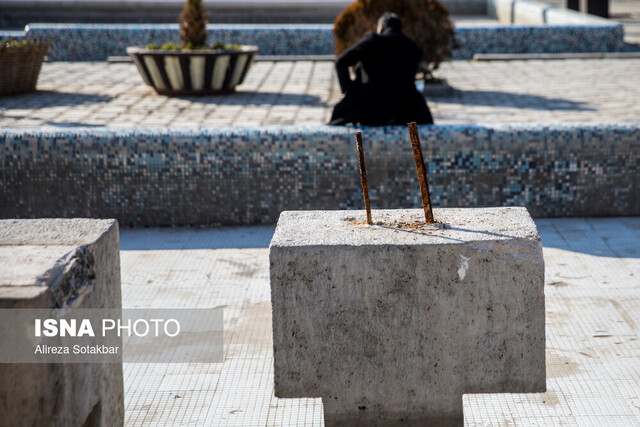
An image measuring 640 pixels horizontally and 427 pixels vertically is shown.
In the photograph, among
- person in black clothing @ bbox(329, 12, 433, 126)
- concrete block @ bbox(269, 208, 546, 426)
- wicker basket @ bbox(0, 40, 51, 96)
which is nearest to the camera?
concrete block @ bbox(269, 208, 546, 426)

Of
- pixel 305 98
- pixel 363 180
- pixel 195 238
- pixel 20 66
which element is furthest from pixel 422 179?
pixel 20 66

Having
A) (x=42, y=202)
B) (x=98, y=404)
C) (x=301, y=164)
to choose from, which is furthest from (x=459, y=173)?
(x=98, y=404)

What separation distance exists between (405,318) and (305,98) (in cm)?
627

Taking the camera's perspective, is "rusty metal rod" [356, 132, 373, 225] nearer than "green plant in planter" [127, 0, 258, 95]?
Yes

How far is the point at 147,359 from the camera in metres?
3.45

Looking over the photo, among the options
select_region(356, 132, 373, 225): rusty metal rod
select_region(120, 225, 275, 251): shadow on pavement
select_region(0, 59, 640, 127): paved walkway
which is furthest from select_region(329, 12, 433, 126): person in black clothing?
select_region(356, 132, 373, 225): rusty metal rod

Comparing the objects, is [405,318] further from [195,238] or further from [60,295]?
[195,238]

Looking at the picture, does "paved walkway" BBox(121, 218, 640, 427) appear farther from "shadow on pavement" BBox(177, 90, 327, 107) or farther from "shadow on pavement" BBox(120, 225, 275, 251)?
"shadow on pavement" BBox(177, 90, 327, 107)

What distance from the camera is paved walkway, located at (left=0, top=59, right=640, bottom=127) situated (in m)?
7.41

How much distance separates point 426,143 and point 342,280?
305 centimetres

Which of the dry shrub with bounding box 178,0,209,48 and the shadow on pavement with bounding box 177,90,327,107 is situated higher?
the dry shrub with bounding box 178,0,209,48

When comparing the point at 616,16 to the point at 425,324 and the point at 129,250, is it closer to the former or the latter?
the point at 129,250

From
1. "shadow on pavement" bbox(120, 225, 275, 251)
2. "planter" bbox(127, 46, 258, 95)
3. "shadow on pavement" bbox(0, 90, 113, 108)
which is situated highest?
"planter" bbox(127, 46, 258, 95)

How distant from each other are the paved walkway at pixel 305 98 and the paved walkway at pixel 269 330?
7.25ft
